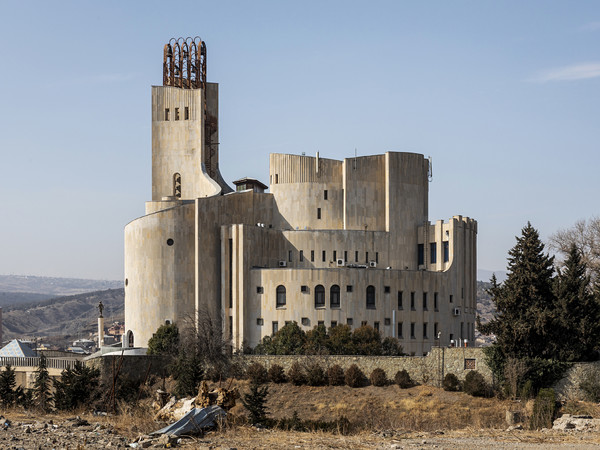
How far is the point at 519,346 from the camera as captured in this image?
5434 centimetres

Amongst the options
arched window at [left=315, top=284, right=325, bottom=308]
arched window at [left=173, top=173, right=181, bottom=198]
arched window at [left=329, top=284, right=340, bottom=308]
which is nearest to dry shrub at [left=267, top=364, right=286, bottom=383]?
arched window at [left=315, top=284, right=325, bottom=308]

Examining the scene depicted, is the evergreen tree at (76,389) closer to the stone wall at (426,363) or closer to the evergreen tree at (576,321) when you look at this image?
the stone wall at (426,363)

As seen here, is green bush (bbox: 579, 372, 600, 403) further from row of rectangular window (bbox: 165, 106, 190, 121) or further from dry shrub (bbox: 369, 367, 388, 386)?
row of rectangular window (bbox: 165, 106, 190, 121)

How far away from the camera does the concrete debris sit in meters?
36.8

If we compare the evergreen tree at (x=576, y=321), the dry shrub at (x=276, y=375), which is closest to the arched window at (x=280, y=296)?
the dry shrub at (x=276, y=375)

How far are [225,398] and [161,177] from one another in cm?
5238

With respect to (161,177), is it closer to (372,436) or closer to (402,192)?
(402,192)

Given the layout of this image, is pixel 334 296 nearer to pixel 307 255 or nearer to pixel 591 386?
pixel 307 255

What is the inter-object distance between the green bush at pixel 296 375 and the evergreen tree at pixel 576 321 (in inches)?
589

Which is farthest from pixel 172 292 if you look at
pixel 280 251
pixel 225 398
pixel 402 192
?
pixel 225 398

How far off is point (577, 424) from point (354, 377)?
2206 cm

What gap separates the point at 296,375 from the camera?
59.9m

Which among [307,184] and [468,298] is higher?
[307,184]

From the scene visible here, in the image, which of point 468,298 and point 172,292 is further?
point 468,298
